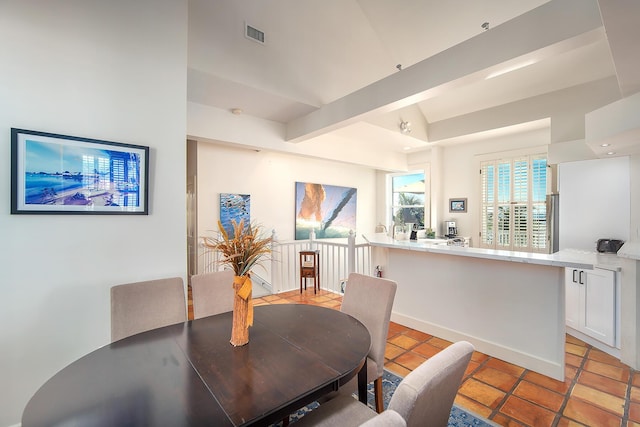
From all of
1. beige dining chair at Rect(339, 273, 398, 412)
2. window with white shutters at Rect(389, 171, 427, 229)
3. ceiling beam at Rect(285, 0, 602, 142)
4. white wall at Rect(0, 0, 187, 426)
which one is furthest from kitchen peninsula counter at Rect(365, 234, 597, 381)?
window with white shutters at Rect(389, 171, 427, 229)

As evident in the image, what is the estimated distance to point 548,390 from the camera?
219cm

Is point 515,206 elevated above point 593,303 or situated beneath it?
elevated above

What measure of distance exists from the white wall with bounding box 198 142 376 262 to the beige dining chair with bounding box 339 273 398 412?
11.1 feet

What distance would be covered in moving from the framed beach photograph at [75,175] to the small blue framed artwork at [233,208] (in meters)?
2.67

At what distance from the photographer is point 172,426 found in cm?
88

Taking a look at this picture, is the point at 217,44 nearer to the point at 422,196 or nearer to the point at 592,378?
the point at 592,378

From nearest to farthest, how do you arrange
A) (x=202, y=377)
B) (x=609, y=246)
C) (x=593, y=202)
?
1. (x=202, y=377)
2. (x=609, y=246)
3. (x=593, y=202)

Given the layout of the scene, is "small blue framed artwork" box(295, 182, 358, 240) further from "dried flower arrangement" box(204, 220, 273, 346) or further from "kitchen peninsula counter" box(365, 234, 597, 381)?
"dried flower arrangement" box(204, 220, 273, 346)

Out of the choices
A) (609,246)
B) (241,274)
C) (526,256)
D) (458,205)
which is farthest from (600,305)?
(241,274)

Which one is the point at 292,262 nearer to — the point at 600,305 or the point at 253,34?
the point at 253,34

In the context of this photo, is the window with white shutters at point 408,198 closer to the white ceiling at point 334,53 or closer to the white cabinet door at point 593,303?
the white ceiling at point 334,53

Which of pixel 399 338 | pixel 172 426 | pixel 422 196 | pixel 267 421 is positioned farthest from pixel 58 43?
pixel 422 196

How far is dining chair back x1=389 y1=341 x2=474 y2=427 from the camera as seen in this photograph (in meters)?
0.84

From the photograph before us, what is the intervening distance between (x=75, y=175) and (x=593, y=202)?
16.4 feet
